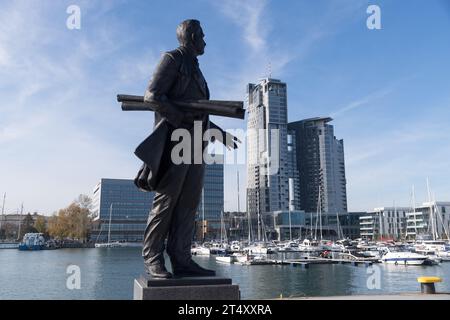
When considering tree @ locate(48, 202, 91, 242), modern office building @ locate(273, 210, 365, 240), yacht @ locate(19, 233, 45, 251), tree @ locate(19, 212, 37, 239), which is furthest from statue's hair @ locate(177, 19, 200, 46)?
modern office building @ locate(273, 210, 365, 240)

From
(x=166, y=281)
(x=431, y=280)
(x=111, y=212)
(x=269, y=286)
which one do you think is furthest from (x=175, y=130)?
(x=111, y=212)

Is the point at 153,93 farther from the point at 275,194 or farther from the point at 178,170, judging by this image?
the point at 275,194

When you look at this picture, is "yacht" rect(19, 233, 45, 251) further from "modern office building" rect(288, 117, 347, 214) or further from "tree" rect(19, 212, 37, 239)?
"modern office building" rect(288, 117, 347, 214)

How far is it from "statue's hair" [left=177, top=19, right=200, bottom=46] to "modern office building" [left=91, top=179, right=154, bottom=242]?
11377 cm

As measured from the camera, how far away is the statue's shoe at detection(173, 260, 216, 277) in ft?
19.3

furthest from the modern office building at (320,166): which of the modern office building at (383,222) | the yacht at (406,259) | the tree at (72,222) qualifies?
the yacht at (406,259)

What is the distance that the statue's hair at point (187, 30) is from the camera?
644 cm

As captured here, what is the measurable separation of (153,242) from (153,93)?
2.27m

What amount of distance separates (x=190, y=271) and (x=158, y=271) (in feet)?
1.68

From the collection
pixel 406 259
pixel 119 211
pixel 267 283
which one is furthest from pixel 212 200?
pixel 267 283

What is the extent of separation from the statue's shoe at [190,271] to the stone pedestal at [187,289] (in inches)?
11.4

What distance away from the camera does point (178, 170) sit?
6.06m

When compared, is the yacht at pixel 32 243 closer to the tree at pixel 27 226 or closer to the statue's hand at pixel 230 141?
the tree at pixel 27 226

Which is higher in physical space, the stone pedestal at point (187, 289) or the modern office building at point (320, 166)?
the modern office building at point (320, 166)
